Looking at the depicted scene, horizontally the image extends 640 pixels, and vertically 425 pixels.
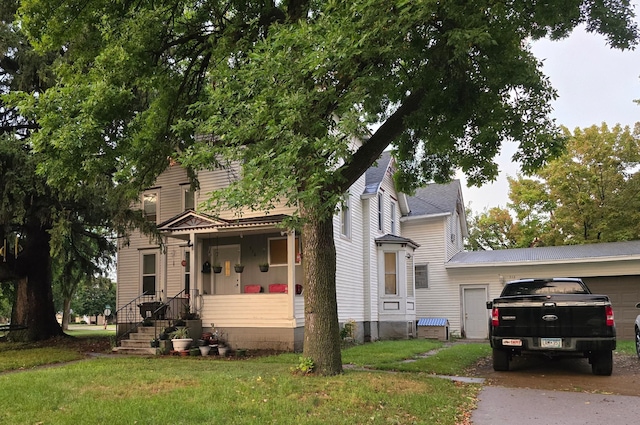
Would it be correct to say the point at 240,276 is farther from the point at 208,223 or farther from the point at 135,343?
the point at 135,343

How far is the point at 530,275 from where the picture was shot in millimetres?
22422

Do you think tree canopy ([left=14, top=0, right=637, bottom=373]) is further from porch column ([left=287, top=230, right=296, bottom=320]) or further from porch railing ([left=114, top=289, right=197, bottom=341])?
porch railing ([left=114, top=289, right=197, bottom=341])

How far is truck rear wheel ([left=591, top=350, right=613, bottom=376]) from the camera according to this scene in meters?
10.3

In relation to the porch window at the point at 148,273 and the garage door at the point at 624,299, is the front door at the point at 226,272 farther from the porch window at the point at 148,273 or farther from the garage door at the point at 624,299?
the garage door at the point at 624,299

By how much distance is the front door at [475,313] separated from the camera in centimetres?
2352

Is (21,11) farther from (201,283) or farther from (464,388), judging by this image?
(464,388)

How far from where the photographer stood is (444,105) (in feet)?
35.4

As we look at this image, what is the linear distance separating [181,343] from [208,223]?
12.0 feet

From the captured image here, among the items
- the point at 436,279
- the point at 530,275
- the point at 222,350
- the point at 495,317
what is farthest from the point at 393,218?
the point at 495,317

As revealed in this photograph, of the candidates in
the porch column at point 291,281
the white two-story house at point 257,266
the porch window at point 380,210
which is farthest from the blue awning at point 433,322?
the porch column at point 291,281

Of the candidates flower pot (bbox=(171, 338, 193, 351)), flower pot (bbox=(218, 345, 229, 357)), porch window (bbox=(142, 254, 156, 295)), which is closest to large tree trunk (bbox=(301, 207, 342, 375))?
flower pot (bbox=(218, 345, 229, 357))

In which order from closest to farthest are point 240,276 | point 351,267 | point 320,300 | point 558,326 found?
point 320,300
point 558,326
point 240,276
point 351,267

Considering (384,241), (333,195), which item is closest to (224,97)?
(333,195)

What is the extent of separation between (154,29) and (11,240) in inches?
479
